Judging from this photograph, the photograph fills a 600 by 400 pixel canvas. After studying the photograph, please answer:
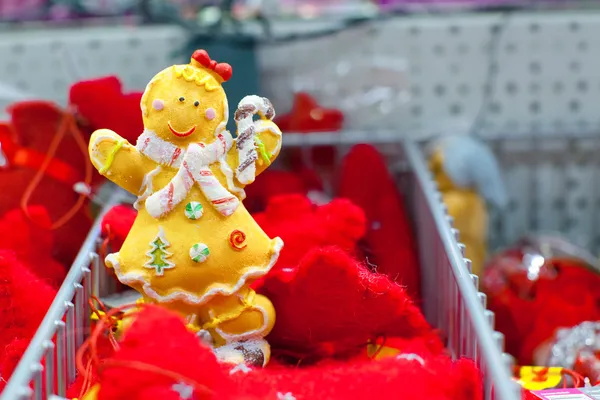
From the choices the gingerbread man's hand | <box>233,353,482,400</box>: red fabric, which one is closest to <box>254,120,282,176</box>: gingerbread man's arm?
the gingerbread man's hand

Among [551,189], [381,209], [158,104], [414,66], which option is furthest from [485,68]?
[158,104]

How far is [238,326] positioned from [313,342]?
0.11m

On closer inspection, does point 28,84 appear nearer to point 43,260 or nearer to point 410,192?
point 43,260

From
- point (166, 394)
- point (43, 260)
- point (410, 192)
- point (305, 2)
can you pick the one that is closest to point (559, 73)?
point (410, 192)

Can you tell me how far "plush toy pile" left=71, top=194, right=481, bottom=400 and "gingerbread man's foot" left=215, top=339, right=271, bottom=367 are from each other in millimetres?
19

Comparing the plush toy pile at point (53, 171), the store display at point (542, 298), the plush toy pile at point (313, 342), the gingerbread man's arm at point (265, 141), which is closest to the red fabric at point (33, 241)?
the plush toy pile at point (53, 171)

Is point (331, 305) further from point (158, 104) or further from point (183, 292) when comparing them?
point (158, 104)

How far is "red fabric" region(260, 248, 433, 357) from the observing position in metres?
0.79

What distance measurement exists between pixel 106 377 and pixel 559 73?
112cm

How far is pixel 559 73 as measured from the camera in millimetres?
1465

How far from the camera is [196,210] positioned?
0.75m

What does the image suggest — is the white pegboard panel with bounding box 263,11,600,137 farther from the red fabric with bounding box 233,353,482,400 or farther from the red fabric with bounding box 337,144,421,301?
the red fabric with bounding box 233,353,482,400

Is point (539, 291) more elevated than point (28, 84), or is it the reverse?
point (28, 84)

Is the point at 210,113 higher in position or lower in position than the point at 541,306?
higher
